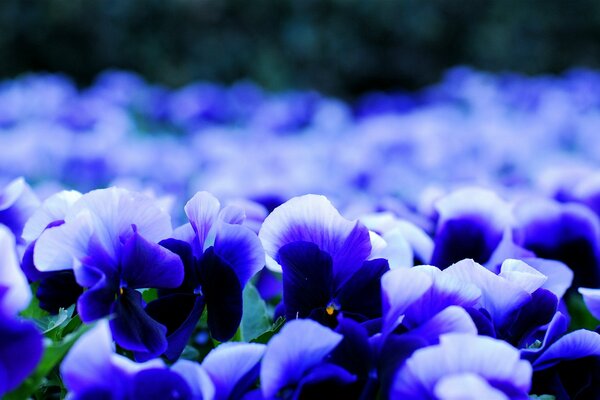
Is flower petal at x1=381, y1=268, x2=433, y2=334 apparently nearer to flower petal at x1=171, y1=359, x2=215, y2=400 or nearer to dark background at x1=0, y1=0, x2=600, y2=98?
flower petal at x1=171, y1=359, x2=215, y2=400

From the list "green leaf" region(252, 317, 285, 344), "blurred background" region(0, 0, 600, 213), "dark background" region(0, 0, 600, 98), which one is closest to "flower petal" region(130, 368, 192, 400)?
"green leaf" region(252, 317, 285, 344)

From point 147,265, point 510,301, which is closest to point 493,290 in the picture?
point 510,301

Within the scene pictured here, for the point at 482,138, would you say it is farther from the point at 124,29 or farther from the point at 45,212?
the point at 124,29

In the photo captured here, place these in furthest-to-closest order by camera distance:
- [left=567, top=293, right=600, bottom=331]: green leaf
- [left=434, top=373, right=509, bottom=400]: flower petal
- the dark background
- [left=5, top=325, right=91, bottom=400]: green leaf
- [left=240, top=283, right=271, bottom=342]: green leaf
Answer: the dark background → [left=567, top=293, right=600, bottom=331]: green leaf → [left=240, top=283, right=271, bottom=342]: green leaf → [left=5, top=325, right=91, bottom=400]: green leaf → [left=434, top=373, right=509, bottom=400]: flower petal

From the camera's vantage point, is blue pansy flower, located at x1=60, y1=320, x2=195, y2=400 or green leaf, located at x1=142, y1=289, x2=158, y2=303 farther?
green leaf, located at x1=142, y1=289, x2=158, y2=303

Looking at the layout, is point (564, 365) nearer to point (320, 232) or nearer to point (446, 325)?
point (446, 325)

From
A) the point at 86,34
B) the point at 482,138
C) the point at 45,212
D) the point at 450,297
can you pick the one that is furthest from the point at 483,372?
the point at 86,34

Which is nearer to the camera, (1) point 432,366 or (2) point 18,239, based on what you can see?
(1) point 432,366
